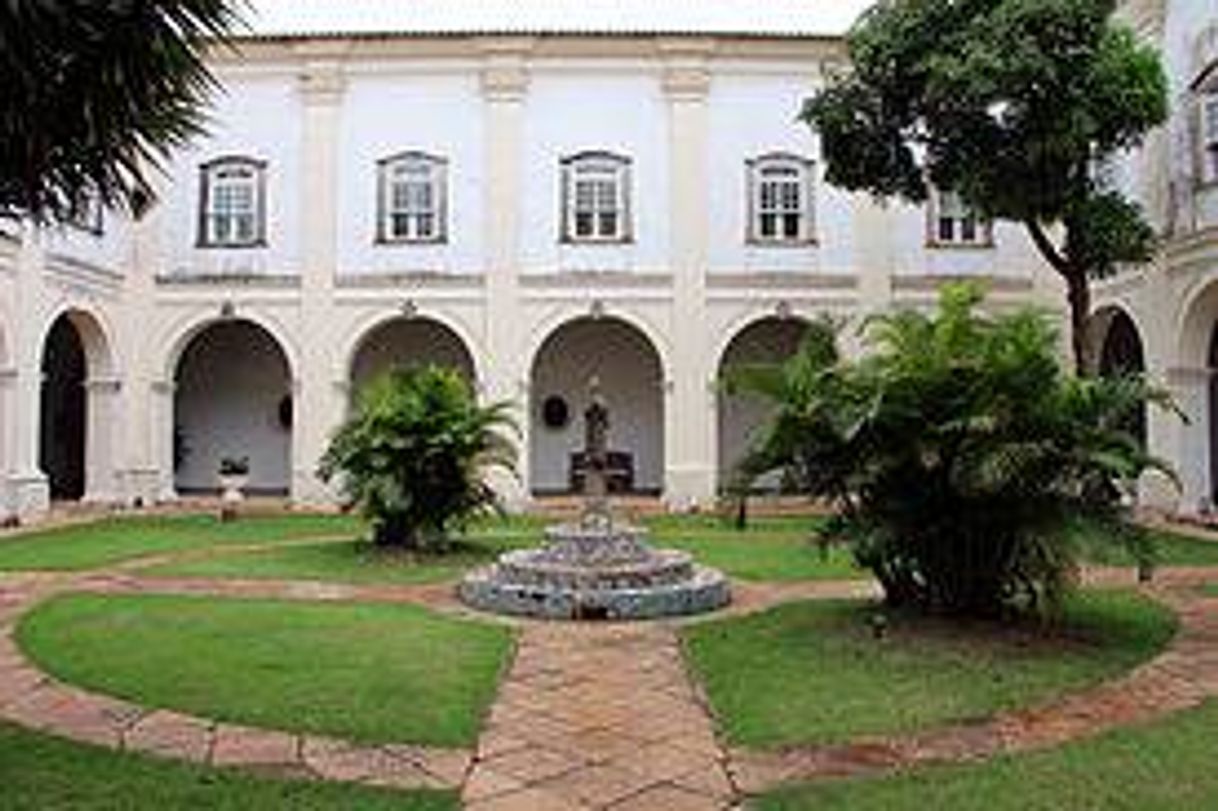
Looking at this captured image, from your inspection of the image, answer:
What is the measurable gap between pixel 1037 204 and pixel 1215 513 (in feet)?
18.9

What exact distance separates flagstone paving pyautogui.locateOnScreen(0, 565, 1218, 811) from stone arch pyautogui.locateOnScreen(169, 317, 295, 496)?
16806 millimetres

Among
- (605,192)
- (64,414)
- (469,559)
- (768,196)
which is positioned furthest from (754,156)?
(64,414)

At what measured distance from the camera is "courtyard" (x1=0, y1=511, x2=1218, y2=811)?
6.32m

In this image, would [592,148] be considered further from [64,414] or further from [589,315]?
[64,414]

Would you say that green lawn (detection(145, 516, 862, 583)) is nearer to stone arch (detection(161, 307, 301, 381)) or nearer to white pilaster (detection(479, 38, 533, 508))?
white pilaster (detection(479, 38, 533, 508))

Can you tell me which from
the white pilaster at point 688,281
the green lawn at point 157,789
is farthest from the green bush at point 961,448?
the white pilaster at point 688,281

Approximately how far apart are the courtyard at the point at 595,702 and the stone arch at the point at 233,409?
13.6 meters

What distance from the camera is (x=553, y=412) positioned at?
26.2 m

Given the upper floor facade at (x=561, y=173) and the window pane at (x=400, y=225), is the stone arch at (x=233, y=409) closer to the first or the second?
the upper floor facade at (x=561, y=173)

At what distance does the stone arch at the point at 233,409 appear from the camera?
26516mm

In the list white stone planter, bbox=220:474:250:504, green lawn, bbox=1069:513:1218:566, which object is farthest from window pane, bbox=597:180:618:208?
green lawn, bbox=1069:513:1218:566

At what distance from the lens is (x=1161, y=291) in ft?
67.1

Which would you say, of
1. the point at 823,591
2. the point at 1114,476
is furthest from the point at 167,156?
the point at 823,591

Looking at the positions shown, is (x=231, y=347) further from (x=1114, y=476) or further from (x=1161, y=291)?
(x=1114, y=476)
